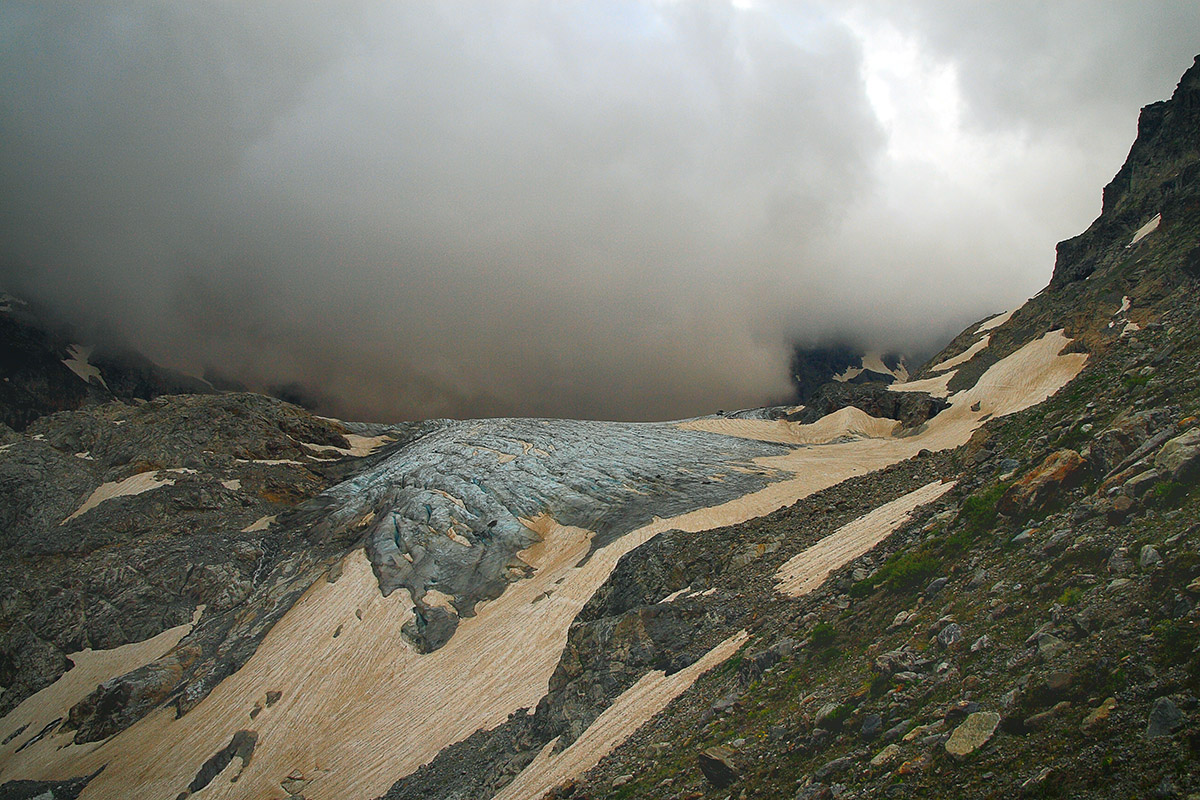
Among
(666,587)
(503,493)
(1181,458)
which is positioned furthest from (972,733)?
(503,493)

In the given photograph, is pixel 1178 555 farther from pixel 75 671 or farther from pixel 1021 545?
pixel 75 671

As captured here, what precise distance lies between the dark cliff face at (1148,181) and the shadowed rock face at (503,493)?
187 feet

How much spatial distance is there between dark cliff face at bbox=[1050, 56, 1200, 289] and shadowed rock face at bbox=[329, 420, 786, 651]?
57019mm

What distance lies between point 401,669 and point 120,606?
1388 inches

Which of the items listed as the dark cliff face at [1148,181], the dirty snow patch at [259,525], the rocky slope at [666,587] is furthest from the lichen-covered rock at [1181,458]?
the dark cliff face at [1148,181]

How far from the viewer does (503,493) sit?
57.6 meters

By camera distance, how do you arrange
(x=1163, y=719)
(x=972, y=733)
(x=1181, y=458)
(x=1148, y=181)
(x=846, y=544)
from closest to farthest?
(x=1163, y=719) → (x=972, y=733) → (x=1181, y=458) → (x=846, y=544) → (x=1148, y=181)

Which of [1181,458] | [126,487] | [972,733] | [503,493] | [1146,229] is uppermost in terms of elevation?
[126,487]

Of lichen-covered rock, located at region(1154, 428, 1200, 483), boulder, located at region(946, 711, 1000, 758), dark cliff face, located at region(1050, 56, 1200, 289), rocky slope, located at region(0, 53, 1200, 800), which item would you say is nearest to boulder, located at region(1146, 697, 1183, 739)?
rocky slope, located at region(0, 53, 1200, 800)

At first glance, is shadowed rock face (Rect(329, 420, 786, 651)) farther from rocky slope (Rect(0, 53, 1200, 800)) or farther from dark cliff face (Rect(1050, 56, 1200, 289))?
dark cliff face (Rect(1050, 56, 1200, 289))

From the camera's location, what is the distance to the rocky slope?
9.71m

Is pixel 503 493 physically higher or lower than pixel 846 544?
higher

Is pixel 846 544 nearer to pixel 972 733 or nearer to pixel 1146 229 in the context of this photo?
pixel 972 733

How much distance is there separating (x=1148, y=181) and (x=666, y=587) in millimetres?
99997
